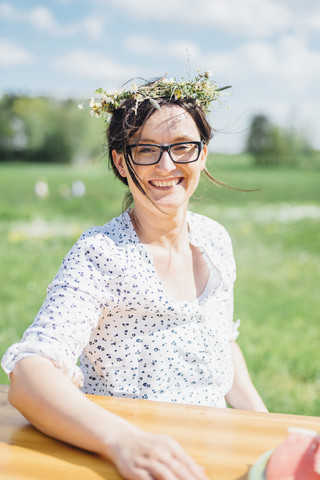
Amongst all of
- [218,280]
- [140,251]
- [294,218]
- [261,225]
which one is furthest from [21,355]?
[294,218]

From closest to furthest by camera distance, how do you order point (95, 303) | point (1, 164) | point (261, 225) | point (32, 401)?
point (32, 401)
point (95, 303)
point (261, 225)
point (1, 164)

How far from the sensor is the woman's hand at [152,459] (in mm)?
1096

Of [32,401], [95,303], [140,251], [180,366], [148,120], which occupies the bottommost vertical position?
[180,366]

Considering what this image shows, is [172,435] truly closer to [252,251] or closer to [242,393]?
[242,393]

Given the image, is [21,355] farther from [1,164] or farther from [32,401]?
[1,164]

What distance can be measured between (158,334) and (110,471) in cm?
66

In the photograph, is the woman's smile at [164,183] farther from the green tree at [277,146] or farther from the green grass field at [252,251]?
the green tree at [277,146]

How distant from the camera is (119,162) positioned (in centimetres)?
198

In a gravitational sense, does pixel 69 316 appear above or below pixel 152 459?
above

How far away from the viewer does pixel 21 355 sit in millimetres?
1339

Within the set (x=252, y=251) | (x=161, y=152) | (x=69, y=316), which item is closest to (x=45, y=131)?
(x=252, y=251)

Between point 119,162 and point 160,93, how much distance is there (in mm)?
283

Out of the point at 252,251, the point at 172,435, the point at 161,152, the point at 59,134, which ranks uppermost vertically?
the point at 59,134

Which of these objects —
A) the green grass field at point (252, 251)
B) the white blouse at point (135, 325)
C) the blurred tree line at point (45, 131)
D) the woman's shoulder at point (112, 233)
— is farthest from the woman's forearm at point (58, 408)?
the blurred tree line at point (45, 131)
